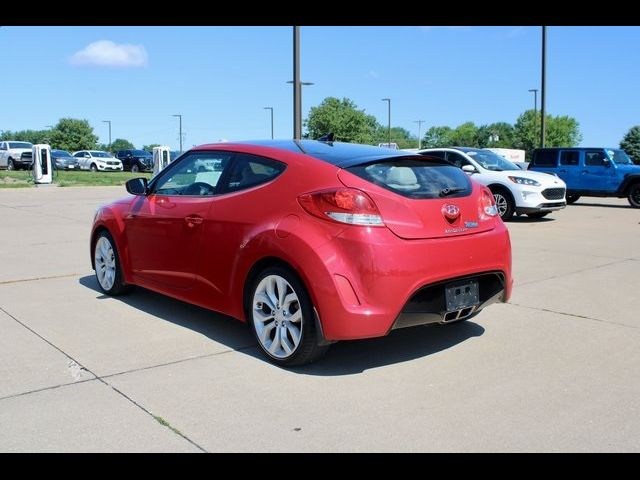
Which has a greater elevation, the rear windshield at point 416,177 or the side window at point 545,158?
the side window at point 545,158

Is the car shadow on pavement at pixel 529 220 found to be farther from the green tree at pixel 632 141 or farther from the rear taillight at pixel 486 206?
the green tree at pixel 632 141

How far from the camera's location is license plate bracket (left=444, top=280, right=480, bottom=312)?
411 cm

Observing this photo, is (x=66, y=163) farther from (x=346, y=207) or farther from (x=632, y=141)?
(x=632, y=141)

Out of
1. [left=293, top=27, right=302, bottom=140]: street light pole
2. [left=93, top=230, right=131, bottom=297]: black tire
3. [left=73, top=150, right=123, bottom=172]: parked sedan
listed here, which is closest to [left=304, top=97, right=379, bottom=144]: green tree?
[left=73, top=150, right=123, bottom=172]: parked sedan

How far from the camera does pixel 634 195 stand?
18.0 metres

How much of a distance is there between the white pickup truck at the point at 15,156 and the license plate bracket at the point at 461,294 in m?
37.8

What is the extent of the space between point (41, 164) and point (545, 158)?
59.6 feet

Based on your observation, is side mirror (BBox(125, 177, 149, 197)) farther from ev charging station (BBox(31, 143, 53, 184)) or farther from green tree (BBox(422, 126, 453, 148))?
green tree (BBox(422, 126, 453, 148))

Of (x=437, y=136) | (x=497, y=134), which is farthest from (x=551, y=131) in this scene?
(x=437, y=136)

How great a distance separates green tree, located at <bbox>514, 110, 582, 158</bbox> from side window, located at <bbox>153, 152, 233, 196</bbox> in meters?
105

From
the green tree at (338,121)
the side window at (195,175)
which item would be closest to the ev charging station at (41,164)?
the side window at (195,175)

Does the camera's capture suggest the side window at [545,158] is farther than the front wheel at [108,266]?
Yes

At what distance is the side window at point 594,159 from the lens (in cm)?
1817
